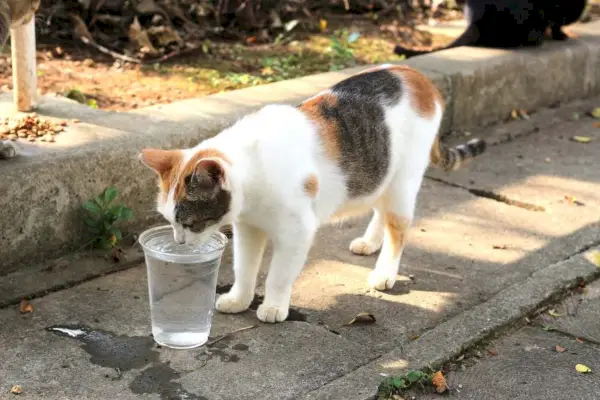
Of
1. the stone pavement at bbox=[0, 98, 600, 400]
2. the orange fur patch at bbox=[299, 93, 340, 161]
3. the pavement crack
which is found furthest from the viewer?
the pavement crack

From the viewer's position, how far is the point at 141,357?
3.29 metres

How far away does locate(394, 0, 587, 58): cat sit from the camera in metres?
6.60

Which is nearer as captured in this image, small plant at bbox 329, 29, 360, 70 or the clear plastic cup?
the clear plastic cup

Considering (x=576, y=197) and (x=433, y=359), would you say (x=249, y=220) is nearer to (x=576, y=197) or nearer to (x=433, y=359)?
(x=433, y=359)

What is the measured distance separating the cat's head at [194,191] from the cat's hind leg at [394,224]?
920 millimetres

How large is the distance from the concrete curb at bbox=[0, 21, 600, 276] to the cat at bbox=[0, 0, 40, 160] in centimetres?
6

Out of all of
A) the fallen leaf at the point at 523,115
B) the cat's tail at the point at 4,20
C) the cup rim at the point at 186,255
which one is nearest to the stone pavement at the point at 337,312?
the cup rim at the point at 186,255

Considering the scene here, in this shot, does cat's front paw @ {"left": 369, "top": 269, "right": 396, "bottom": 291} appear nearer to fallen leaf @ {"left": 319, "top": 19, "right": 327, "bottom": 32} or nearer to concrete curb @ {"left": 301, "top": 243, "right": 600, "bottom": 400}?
concrete curb @ {"left": 301, "top": 243, "right": 600, "bottom": 400}

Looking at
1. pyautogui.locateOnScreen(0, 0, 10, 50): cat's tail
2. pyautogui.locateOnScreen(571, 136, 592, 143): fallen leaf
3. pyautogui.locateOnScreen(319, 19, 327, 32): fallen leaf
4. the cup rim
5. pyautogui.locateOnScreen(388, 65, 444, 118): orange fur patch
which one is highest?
pyautogui.locateOnScreen(0, 0, 10, 50): cat's tail

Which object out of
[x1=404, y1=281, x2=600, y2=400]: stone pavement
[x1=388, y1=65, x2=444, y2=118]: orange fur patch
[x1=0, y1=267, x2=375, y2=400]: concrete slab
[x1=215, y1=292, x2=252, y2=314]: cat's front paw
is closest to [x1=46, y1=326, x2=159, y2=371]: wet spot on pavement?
[x1=0, y1=267, x2=375, y2=400]: concrete slab

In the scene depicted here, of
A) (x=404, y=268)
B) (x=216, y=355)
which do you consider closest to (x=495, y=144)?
(x=404, y=268)

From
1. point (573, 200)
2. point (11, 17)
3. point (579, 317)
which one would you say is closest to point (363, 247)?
point (579, 317)

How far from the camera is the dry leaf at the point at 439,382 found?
3211 mm

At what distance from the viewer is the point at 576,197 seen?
5168 millimetres
